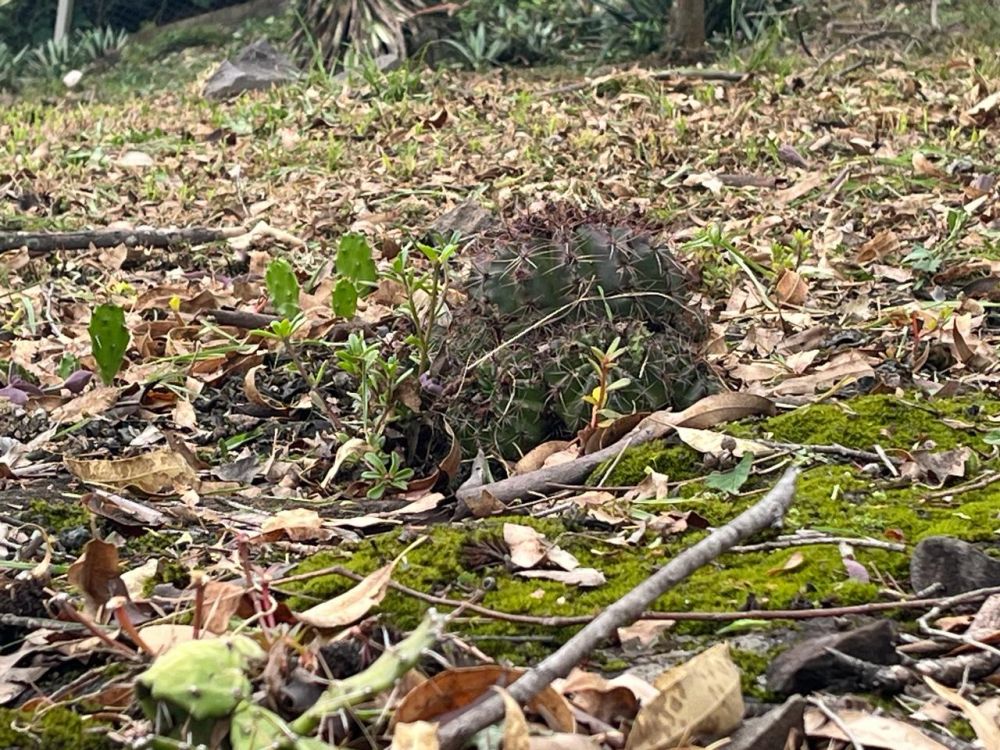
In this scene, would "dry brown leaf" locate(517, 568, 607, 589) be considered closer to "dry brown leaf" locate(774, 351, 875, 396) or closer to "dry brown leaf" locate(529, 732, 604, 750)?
"dry brown leaf" locate(529, 732, 604, 750)

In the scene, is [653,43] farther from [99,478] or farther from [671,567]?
[671,567]

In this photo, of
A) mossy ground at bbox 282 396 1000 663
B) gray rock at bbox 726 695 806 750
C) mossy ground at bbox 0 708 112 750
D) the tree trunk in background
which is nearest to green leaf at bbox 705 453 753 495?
mossy ground at bbox 282 396 1000 663

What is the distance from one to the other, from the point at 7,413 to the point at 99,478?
0.75 meters

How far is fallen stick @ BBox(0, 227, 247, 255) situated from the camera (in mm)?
4516

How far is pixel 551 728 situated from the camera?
3.85 ft

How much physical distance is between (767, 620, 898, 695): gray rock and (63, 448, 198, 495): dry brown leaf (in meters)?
1.37

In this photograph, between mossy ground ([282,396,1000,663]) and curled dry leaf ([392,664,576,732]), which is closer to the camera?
curled dry leaf ([392,664,576,732])

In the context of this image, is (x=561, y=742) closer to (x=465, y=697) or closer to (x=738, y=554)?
(x=465, y=697)

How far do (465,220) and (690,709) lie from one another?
126 inches

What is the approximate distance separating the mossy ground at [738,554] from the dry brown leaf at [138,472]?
640 mm

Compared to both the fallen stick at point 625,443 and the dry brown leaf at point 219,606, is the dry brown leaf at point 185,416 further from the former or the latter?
the dry brown leaf at point 219,606

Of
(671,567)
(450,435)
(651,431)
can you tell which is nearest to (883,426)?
(651,431)

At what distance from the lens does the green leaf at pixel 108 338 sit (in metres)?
2.91

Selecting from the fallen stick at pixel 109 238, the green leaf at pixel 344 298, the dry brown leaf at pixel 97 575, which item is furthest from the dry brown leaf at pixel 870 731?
the fallen stick at pixel 109 238
